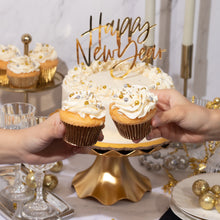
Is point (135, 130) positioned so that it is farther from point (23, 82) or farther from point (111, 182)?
point (23, 82)

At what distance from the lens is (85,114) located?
43.5 inches

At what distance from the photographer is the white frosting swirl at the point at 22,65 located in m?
1.73

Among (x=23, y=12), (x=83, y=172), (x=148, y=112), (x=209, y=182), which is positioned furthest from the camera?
(x=23, y=12)

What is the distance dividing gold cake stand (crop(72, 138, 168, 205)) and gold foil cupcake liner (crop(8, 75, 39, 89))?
38 cm

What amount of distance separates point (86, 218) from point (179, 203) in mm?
281

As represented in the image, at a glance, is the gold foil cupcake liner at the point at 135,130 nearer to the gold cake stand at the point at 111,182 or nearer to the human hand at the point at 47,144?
the human hand at the point at 47,144

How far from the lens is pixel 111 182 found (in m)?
1.57

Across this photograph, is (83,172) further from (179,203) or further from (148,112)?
(148,112)

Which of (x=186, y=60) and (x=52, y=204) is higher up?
(x=186, y=60)

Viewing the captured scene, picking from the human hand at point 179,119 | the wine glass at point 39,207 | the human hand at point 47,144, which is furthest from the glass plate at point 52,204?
the human hand at point 179,119

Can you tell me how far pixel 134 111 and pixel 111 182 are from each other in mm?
538

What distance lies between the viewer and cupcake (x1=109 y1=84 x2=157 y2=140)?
1.09 meters

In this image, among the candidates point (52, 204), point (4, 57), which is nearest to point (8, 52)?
point (4, 57)

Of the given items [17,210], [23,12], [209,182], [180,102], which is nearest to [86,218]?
[17,210]
